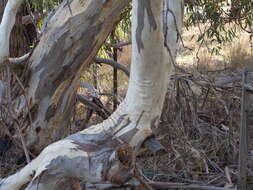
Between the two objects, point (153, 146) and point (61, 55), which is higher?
point (61, 55)

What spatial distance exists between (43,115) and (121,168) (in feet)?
4.51

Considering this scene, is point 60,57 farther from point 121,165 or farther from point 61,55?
point 121,165

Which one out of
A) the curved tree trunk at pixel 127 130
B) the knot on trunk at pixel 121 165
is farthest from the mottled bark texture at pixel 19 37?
the knot on trunk at pixel 121 165

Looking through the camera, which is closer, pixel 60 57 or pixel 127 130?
pixel 127 130

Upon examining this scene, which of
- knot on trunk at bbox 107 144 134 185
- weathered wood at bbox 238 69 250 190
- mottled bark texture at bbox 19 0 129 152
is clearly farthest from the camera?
mottled bark texture at bbox 19 0 129 152

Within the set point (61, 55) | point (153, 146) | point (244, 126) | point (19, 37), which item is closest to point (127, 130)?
point (153, 146)

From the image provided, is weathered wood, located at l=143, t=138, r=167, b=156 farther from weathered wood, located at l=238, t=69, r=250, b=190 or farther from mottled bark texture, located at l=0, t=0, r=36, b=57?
mottled bark texture, located at l=0, t=0, r=36, b=57

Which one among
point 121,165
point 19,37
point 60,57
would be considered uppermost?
point 19,37

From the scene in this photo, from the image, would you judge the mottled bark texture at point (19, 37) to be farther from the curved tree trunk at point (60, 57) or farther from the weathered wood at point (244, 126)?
the weathered wood at point (244, 126)

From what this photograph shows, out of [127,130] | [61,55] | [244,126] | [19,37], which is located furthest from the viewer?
[19,37]

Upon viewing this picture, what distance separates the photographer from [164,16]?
192cm

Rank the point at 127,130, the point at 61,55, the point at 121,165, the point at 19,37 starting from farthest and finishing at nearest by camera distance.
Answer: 1. the point at 19,37
2. the point at 61,55
3. the point at 127,130
4. the point at 121,165

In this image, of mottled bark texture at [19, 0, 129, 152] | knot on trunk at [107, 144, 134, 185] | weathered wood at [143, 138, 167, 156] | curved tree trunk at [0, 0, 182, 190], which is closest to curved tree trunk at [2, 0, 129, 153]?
mottled bark texture at [19, 0, 129, 152]

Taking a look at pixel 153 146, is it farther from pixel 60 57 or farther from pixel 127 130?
pixel 60 57
